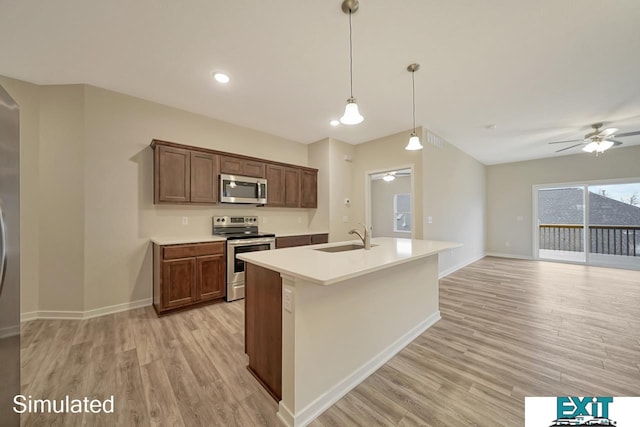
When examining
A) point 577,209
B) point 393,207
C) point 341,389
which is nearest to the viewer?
point 341,389

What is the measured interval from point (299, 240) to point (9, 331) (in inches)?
133

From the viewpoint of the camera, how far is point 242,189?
154 inches

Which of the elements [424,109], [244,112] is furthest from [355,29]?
[244,112]

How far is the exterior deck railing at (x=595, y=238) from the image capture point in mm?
5434

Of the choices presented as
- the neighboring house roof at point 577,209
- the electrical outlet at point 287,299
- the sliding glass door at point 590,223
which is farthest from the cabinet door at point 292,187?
the neighboring house roof at point 577,209

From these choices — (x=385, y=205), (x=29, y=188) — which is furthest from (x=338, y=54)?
(x=385, y=205)

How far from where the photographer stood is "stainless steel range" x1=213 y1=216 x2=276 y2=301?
11.1 feet

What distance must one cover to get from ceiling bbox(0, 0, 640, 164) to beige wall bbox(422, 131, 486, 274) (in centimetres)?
115

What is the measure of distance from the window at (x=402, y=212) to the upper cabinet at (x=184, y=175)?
609cm

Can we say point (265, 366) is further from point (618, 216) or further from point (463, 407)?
point (618, 216)

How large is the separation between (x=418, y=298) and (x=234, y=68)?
322 centimetres

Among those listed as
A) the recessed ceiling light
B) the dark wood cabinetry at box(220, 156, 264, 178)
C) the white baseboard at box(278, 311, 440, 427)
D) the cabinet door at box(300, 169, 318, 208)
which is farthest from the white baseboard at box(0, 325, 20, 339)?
the cabinet door at box(300, 169, 318, 208)

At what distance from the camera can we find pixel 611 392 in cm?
166

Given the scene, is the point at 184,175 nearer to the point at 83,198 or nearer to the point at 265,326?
the point at 83,198
